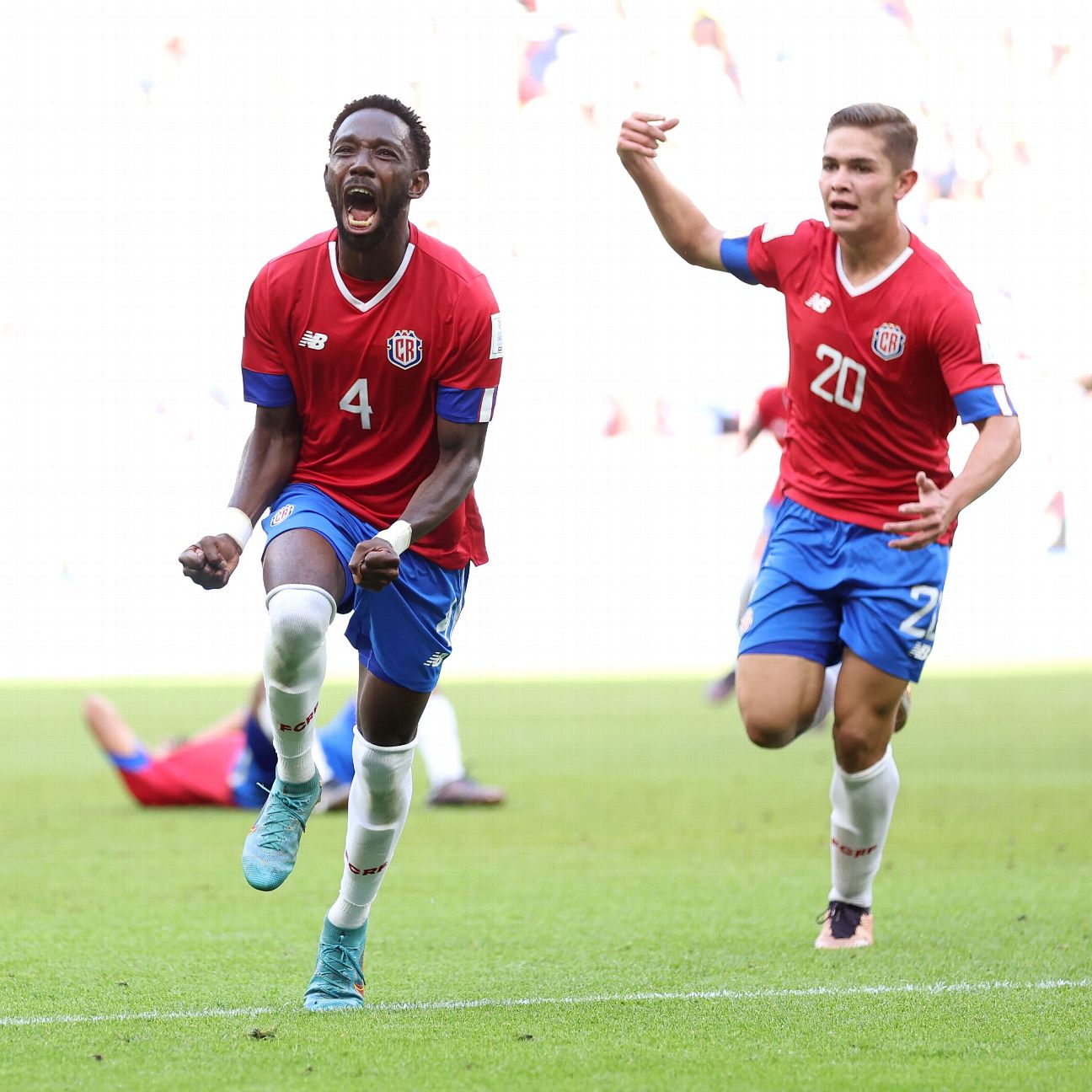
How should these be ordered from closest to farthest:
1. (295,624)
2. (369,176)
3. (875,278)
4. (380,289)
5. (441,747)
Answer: (295,624), (369,176), (380,289), (875,278), (441,747)

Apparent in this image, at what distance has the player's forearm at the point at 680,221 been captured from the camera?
5930 mm

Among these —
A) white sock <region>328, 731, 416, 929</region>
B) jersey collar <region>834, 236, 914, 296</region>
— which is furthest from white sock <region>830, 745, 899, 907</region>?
white sock <region>328, 731, 416, 929</region>

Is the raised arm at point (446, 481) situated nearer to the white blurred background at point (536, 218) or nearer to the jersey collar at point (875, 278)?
the jersey collar at point (875, 278)

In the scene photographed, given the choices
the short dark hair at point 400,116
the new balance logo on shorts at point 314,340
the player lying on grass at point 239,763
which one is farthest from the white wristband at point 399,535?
the player lying on grass at point 239,763

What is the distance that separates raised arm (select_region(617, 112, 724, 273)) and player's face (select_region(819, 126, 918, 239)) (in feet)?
1.40

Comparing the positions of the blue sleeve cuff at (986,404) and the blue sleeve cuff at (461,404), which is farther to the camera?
the blue sleeve cuff at (986,404)

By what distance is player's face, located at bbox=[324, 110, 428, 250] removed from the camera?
15.5 feet

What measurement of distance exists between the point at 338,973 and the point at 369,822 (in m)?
0.42

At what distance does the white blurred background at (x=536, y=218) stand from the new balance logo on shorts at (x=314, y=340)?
22.4m

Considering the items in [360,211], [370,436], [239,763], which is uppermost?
[360,211]

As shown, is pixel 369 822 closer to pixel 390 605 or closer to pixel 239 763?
pixel 390 605

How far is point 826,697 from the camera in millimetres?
6047

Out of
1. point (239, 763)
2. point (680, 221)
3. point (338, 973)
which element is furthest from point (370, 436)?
point (239, 763)

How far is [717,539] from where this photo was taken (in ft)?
89.2
